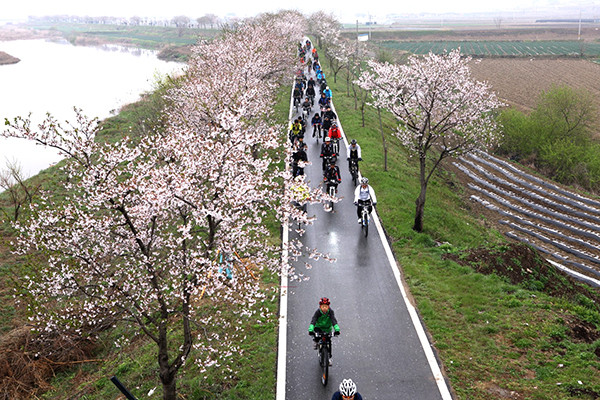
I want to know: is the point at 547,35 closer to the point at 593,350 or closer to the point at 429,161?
the point at 429,161

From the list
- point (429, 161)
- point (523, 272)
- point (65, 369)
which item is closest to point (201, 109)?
point (65, 369)

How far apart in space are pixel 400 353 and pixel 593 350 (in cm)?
480

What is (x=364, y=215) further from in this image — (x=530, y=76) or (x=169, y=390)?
(x=530, y=76)

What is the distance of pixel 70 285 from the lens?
9883mm

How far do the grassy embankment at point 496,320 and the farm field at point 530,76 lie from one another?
4724 cm

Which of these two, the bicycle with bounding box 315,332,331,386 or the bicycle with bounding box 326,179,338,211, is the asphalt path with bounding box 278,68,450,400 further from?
the bicycle with bounding box 326,179,338,211

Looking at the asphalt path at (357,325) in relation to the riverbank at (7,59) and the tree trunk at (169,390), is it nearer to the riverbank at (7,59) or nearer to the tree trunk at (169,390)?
the tree trunk at (169,390)

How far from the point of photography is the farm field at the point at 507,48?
102812 mm

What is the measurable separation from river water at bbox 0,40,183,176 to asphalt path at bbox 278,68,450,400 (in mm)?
29811

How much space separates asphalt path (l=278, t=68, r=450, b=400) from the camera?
1053 cm

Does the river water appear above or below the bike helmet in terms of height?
above

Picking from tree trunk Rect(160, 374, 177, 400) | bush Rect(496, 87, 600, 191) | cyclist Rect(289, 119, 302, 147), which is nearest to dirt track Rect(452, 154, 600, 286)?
bush Rect(496, 87, 600, 191)

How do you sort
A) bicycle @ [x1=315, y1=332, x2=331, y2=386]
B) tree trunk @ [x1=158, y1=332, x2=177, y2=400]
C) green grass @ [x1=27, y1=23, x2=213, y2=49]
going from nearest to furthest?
tree trunk @ [x1=158, y1=332, x2=177, y2=400] < bicycle @ [x1=315, y1=332, x2=331, y2=386] < green grass @ [x1=27, y1=23, x2=213, y2=49]

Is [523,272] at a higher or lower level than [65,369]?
higher
